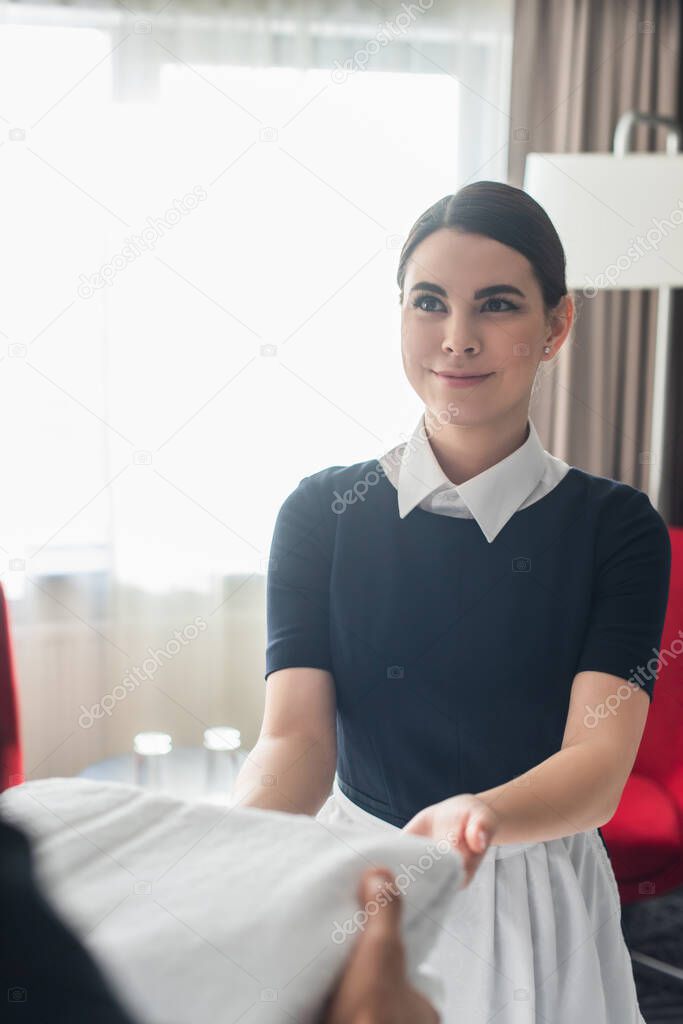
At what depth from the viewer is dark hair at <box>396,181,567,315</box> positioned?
855mm

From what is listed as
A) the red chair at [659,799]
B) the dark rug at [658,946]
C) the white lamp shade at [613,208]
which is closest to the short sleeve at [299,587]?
the red chair at [659,799]

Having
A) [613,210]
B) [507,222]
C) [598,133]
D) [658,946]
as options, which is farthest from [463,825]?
[598,133]

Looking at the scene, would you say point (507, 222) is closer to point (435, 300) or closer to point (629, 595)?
point (435, 300)

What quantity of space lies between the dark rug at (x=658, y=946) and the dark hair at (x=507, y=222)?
1.58m

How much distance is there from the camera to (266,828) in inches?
17.5

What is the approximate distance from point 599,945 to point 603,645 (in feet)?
0.95

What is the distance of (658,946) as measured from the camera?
84.3 inches

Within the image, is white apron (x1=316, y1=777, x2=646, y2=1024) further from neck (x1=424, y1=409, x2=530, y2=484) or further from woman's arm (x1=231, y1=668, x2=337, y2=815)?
neck (x1=424, y1=409, x2=530, y2=484)

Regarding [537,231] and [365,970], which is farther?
[537,231]

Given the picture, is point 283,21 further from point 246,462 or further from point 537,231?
point 537,231

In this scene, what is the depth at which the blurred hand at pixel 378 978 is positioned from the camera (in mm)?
371

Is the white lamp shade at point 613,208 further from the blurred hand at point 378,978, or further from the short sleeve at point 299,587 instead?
the blurred hand at point 378,978

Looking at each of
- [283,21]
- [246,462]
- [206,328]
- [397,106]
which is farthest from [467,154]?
[246,462]

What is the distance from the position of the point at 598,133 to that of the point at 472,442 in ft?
7.58
